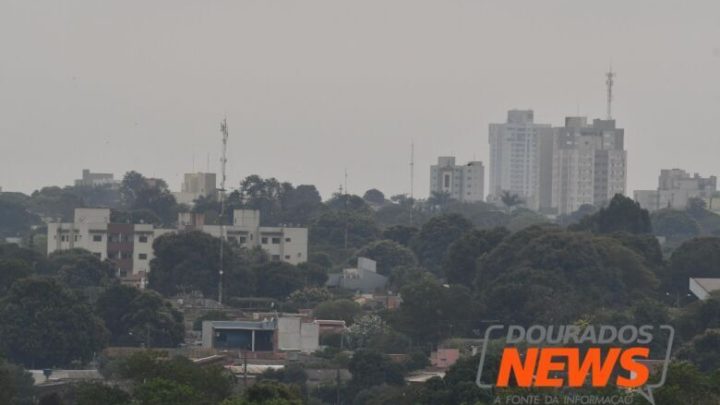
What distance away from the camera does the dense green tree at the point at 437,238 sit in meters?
110

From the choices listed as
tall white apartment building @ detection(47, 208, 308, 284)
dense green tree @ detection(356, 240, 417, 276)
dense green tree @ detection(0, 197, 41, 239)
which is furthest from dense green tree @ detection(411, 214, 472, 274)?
dense green tree @ detection(0, 197, 41, 239)

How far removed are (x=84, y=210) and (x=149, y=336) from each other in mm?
38977

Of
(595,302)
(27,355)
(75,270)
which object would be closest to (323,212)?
(75,270)

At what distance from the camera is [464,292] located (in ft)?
260

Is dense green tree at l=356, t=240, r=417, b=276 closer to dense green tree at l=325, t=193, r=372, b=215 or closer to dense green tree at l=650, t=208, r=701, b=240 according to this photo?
dense green tree at l=325, t=193, r=372, b=215

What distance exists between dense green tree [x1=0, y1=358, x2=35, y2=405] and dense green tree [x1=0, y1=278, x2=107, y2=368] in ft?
21.2

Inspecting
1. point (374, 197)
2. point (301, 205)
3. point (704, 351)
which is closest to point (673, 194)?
point (374, 197)

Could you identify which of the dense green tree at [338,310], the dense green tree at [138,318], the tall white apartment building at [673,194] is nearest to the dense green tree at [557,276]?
the dense green tree at [338,310]

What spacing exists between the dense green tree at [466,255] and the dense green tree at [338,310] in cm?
657

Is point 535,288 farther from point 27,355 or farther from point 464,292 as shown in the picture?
point 27,355

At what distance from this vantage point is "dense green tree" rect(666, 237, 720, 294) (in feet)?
301

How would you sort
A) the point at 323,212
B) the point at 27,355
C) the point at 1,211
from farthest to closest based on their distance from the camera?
the point at 1,211
the point at 323,212
the point at 27,355

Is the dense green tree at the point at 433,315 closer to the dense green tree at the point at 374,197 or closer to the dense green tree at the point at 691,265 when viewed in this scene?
the dense green tree at the point at 691,265

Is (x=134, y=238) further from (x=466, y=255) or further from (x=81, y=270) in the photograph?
(x=466, y=255)
